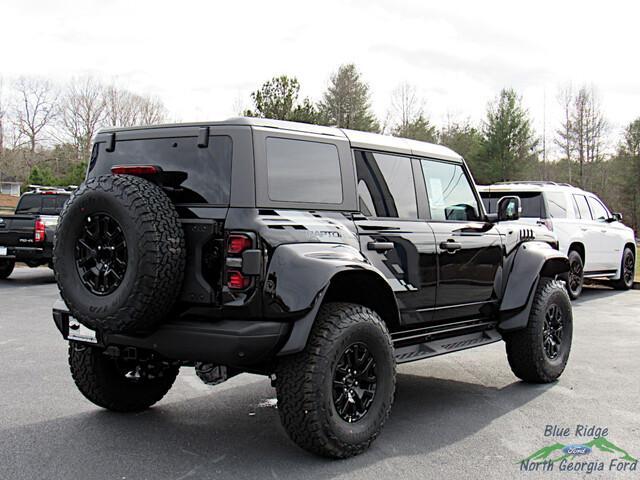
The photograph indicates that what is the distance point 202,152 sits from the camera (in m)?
4.28

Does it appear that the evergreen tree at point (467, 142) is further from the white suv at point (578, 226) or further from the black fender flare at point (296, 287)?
the black fender flare at point (296, 287)

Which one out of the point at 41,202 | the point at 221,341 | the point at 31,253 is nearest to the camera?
the point at 221,341

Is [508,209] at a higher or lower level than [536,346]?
higher

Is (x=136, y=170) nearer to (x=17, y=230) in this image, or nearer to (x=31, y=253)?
(x=31, y=253)

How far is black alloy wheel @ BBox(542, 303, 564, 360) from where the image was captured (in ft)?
20.5

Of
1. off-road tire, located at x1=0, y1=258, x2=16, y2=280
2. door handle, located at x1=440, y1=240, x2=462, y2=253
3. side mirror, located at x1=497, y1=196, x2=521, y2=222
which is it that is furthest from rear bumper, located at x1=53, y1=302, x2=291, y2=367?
off-road tire, located at x1=0, y1=258, x2=16, y2=280

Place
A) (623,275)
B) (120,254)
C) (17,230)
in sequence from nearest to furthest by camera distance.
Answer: (120,254) → (17,230) → (623,275)

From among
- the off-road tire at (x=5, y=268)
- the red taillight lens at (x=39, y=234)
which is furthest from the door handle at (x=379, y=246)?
the off-road tire at (x=5, y=268)

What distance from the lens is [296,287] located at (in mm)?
3994

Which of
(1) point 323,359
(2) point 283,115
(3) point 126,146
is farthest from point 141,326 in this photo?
(2) point 283,115

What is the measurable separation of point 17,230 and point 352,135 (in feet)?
34.1

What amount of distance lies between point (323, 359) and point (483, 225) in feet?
8.14

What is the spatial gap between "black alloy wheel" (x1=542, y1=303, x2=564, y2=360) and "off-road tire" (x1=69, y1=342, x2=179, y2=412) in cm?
325

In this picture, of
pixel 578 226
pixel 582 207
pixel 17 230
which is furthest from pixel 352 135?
pixel 17 230
